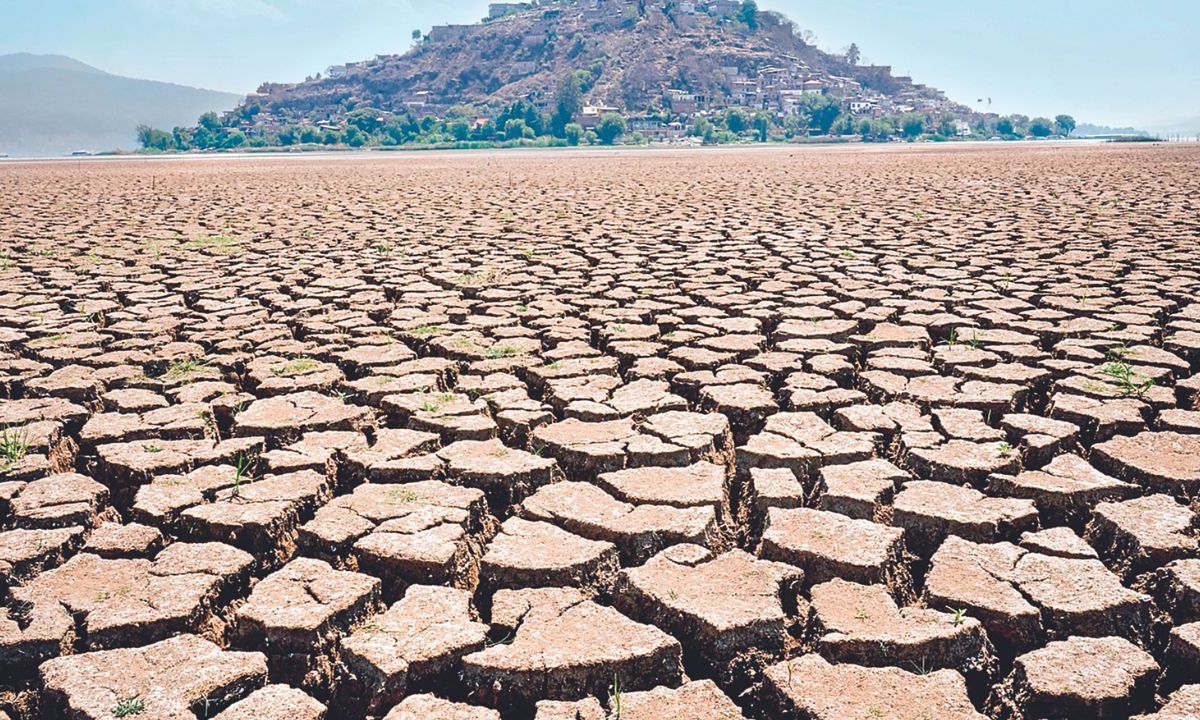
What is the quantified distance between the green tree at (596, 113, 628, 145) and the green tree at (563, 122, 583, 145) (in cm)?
225

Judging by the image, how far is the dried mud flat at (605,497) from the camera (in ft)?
5.98

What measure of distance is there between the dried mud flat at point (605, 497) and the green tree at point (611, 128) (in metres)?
88.0

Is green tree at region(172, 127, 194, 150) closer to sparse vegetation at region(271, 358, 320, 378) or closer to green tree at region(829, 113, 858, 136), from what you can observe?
green tree at region(829, 113, 858, 136)

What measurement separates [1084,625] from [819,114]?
4407 inches

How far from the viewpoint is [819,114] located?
10700 cm

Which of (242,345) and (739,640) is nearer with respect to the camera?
(739,640)

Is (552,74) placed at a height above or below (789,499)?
above

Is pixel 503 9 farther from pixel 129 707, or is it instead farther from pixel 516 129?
pixel 129 707

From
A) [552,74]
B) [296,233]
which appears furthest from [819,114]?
[296,233]

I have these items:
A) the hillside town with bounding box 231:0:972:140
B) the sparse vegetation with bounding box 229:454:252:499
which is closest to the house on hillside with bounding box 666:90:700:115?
the hillside town with bounding box 231:0:972:140

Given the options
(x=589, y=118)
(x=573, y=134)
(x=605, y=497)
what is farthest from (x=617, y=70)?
(x=605, y=497)

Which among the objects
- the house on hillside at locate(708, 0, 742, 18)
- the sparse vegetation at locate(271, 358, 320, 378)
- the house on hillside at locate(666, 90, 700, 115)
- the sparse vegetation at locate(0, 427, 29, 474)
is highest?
the house on hillside at locate(708, 0, 742, 18)

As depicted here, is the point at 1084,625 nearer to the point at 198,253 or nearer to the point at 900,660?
the point at 900,660

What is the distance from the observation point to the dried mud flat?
182cm
